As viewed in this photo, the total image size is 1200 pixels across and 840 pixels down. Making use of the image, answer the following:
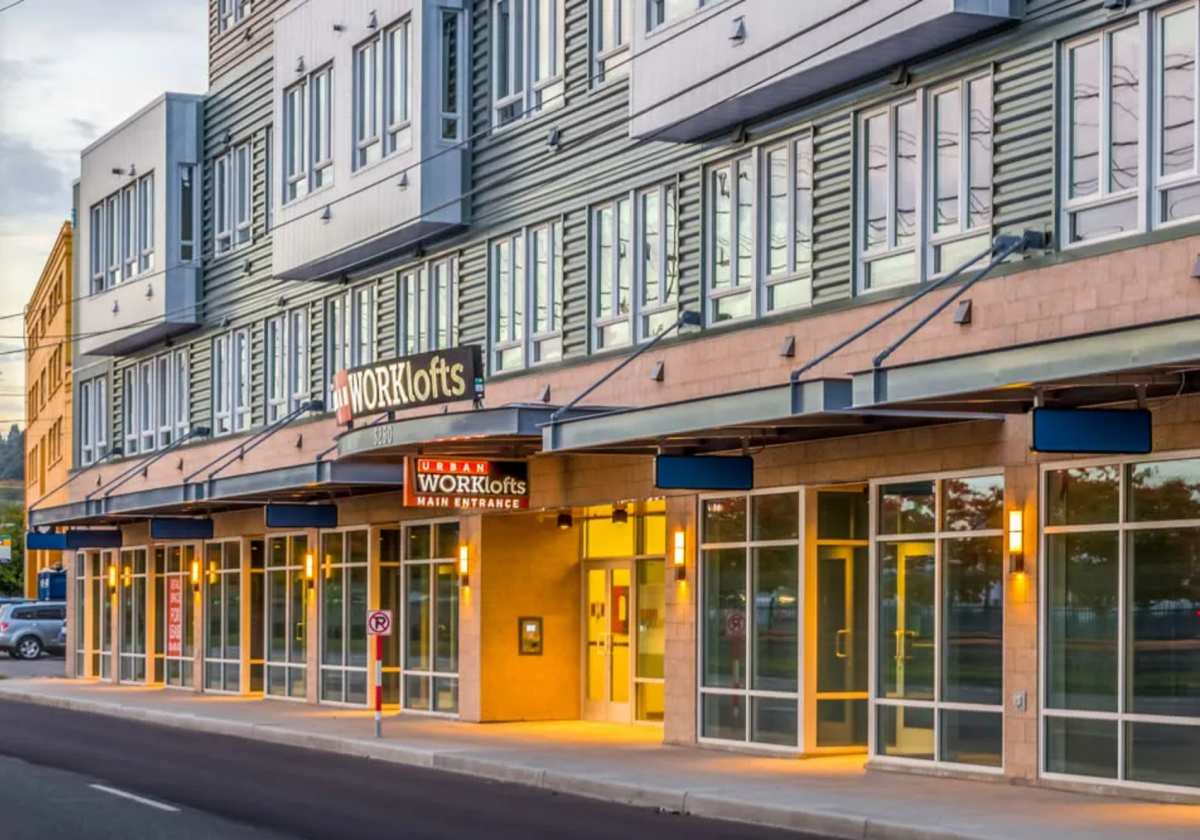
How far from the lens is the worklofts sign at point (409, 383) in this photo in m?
27.1

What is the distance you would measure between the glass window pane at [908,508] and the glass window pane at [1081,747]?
2810mm

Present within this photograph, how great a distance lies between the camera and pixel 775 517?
80.2 feet

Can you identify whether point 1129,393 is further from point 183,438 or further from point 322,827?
point 183,438

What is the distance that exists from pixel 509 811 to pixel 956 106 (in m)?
7.88

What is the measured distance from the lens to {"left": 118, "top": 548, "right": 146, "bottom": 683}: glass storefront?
4634cm

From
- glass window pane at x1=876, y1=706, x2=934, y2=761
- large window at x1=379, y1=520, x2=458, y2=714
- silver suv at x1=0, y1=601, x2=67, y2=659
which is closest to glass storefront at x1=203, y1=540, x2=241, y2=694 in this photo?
large window at x1=379, y1=520, x2=458, y2=714

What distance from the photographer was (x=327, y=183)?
3434cm

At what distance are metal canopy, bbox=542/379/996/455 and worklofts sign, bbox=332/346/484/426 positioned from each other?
2.68 meters

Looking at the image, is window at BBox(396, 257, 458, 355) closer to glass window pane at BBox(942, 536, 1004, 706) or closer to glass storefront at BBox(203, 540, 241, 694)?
glass storefront at BBox(203, 540, 241, 694)

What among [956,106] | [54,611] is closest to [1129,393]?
[956,106]

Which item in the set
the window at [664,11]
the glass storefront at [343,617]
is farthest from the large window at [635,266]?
the glass storefront at [343,617]

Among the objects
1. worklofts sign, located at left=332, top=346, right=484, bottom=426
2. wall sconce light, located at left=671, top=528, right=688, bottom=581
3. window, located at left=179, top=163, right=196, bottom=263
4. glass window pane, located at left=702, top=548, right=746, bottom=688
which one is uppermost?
window, located at left=179, top=163, right=196, bottom=263

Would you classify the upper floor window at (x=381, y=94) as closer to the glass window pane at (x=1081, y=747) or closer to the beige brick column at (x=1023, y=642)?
the beige brick column at (x=1023, y=642)

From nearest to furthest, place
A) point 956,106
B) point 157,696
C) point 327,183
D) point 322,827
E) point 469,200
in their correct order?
1. point 322,827
2. point 956,106
3. point 469,200
4. point 327,183
5. point 157,696
